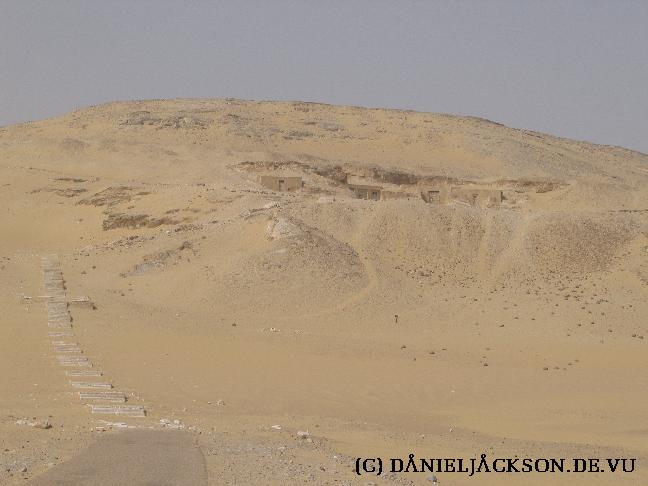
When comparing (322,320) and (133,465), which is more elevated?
(322,320)

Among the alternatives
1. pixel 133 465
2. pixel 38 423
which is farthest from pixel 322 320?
pixel 133 465

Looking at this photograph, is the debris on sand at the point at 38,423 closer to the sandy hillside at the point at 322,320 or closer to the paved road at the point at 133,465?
the sandy hillside at the point at 322,320

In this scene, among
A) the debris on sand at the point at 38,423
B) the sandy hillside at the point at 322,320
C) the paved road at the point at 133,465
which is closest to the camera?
the paved road at the point at 133,465

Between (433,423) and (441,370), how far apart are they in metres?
4.03

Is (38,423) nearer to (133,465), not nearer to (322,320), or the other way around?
(133,465)

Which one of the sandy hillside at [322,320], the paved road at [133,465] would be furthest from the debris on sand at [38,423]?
the paved road at [133,465]

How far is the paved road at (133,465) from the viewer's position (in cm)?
822

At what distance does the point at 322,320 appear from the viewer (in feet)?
72.5

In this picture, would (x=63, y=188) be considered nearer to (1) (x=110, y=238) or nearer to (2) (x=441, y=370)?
(1) (x=110, y=238)

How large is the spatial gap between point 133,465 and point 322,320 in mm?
13379

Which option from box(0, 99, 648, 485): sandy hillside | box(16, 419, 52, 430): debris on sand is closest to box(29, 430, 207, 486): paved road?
box(0, 99, 648, 485): sandy hillside

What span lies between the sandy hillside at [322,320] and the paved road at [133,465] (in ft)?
0.80

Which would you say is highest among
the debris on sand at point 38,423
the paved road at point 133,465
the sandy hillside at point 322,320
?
the sandy hillside at point 322,320

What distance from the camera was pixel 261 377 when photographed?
57.1 ft
